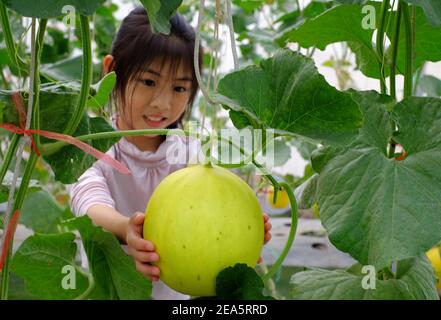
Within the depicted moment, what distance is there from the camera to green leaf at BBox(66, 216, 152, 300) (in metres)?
0.73

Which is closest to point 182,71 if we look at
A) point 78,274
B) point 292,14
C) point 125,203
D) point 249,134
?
point 125,203

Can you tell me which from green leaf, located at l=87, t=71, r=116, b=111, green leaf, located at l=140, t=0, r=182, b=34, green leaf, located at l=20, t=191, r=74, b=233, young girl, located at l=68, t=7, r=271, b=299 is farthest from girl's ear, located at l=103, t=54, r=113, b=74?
green leaf, located at l=20, t=191, r=74, b=233

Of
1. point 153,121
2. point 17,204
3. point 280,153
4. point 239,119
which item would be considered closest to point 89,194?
point 153,121

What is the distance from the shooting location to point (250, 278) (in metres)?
0.59

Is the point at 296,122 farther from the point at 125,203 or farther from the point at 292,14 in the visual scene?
the point at 292,14

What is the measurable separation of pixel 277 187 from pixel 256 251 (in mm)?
64

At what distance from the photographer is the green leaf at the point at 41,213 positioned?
7.38ft

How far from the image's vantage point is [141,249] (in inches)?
24.4

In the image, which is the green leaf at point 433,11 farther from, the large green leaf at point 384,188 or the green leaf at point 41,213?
the green leaf at point 41,213

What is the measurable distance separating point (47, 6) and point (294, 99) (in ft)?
0.72

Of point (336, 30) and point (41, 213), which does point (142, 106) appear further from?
point (41, 213)

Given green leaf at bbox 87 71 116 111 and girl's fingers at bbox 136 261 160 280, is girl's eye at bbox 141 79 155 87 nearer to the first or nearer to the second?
green leaf at bbox 87 71 116 111

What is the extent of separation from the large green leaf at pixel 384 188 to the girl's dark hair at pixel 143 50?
0.54 meters

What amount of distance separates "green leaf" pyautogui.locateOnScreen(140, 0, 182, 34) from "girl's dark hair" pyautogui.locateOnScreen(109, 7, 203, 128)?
56 cm
